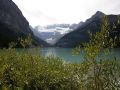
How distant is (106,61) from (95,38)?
61.3 inches

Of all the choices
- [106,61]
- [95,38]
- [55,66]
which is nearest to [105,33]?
[95,38]

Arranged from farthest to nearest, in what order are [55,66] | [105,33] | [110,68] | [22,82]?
1. [55,66]
2. [22,82]
3. [110,68]
4. [105,33]

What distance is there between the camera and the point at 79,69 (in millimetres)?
10945

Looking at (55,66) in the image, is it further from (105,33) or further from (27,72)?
(105,33)

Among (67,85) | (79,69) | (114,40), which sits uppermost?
(114,40)

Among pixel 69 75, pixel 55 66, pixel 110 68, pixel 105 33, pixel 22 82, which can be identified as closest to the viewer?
pixel 105 33

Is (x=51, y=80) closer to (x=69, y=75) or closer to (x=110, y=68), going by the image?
(x=69, y=75)

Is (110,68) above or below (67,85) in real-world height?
above

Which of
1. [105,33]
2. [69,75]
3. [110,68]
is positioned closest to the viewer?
[105,33]

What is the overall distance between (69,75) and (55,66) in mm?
3653

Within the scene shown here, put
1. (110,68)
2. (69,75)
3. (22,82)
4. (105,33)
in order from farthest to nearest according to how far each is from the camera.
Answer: (69,75) → (22,82) → (110,68) → (105,33)

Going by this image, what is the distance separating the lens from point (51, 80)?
15.0 m

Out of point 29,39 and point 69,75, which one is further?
point 69,75

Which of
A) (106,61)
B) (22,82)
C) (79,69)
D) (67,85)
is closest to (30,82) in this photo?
(22,82)
